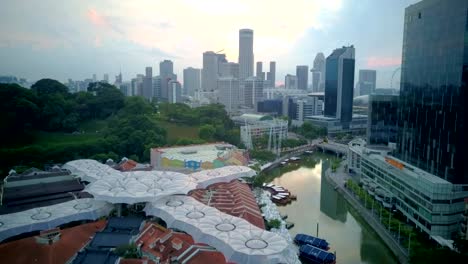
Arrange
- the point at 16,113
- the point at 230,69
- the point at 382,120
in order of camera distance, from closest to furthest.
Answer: the point at 382,120 → the point at 16,113 → the point at 230,69

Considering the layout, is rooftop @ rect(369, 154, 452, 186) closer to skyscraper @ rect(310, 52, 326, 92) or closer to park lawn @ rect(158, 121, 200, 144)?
park lawn @ rect(158, 121, 200, 144)

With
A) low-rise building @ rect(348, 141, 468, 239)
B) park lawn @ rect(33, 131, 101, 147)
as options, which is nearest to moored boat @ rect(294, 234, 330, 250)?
low-rise building @ rect(348, 141, 468, 239)

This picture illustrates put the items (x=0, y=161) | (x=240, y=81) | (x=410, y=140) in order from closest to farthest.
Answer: (x=410, y=140)
(x=0, y=161)
(x=240, y=81)

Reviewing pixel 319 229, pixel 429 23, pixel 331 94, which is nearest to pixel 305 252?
pixel 319 229

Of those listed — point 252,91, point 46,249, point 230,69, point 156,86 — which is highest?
point 230,69

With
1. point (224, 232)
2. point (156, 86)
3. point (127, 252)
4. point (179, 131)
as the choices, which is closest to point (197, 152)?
point (179, 131)

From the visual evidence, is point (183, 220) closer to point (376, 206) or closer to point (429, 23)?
point (376, 206)

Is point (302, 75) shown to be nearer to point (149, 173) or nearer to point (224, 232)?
point (149, 173)
